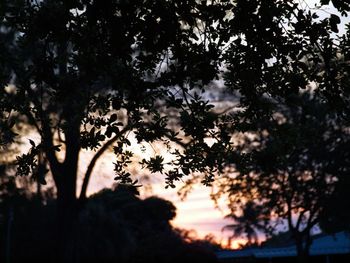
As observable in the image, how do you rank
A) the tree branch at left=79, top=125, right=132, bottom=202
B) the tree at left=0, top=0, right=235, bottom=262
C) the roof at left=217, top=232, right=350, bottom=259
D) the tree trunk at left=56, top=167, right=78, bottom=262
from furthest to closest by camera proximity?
the roof at left=217, top=232, right=350, bottom=259
the tree branch at left=79, top=125, right=132, bottom=202
the tree trunk at left=56, top=167, right=78, bottom=262
the tree at left=0, top=0, right=235, bottom=262

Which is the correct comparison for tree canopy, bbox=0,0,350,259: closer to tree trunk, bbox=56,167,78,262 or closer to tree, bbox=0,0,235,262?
tree, bbox=0,0,235,262

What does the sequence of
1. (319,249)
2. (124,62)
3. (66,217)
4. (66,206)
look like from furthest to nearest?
(319,249) → (66,206) → (66,217) → (124,62)

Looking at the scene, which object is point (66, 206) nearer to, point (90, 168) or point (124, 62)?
point (90, 168)

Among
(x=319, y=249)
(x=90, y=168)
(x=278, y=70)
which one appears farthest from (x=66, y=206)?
(x=278, y=70)

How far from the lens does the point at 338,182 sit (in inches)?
1570

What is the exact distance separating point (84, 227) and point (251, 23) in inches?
1685

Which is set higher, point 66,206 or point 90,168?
point 90,168

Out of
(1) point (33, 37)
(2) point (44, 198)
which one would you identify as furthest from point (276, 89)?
(2) point (44, 198)

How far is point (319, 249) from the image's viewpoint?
50.0 meters

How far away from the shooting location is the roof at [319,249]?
4809 centimetres

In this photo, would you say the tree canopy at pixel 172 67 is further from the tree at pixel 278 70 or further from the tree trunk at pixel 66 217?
the tree trunk at pixel 66 217

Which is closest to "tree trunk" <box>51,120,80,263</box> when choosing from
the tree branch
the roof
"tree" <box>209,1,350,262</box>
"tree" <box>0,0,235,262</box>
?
the tree branch

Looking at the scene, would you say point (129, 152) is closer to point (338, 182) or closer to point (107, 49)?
point (107, 49)

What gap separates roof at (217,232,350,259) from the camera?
4809cm
